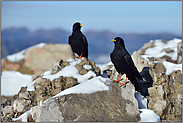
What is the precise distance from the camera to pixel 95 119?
5801mm

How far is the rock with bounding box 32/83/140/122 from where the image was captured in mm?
5781

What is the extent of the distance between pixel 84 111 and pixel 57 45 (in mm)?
17640

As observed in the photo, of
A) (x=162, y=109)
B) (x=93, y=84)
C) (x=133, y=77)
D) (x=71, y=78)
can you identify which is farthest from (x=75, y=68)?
(x=162, y=109)

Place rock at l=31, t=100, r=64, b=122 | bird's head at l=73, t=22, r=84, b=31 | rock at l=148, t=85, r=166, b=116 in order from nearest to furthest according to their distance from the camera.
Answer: rock at l=31, t=100, r=64, b=122 → rock at l=148, t=85, r=166, b=116 → bird's head at l=73, t=22, r=84, b=31

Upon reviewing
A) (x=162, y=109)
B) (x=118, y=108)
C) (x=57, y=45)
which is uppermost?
(x=57, y=45)

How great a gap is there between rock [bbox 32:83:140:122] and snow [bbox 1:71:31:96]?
35.9ft

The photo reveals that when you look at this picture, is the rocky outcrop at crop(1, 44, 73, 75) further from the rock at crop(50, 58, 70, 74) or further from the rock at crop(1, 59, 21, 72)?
the rock at crop(50, 58, 70, 74)

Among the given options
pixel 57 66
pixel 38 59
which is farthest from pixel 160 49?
pixel 38 59

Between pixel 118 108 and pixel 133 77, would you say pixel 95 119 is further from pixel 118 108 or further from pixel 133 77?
pixel 133 77

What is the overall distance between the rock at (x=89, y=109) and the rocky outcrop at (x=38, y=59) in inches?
579

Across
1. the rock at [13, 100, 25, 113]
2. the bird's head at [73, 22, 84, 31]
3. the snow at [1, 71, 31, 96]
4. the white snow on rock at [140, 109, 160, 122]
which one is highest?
the bird's head at [73, 22, 84, 31]

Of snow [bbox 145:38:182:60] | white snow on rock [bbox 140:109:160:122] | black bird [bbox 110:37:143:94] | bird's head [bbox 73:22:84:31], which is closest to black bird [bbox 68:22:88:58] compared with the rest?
bird's head [bbox 73:22:84:31]

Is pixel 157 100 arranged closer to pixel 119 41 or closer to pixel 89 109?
pixel 119 41

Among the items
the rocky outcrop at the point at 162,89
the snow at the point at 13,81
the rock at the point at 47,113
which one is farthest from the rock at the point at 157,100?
the snow at the point at 13,81
